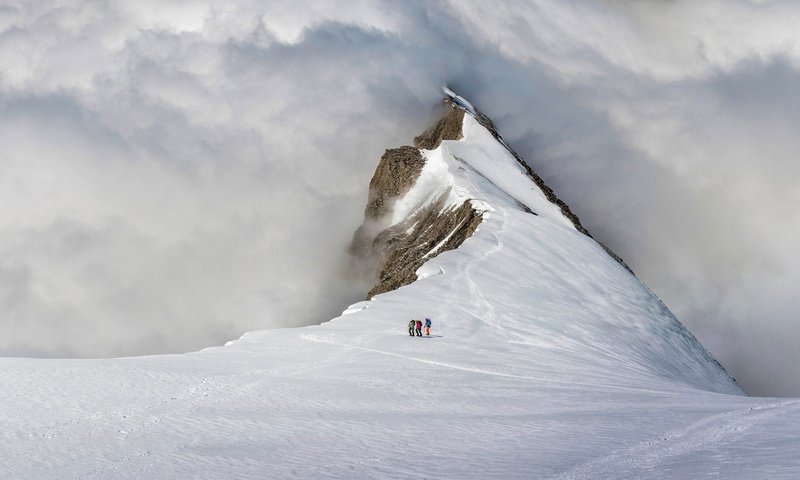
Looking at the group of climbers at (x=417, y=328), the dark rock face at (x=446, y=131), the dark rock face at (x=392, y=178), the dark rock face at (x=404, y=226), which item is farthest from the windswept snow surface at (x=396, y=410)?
the dark rock face at (x=446, y=131)

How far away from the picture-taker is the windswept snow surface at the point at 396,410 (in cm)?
1648

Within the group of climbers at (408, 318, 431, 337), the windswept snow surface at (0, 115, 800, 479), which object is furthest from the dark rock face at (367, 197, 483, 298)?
the windswept snow surface at (0, 115, 800, 479)

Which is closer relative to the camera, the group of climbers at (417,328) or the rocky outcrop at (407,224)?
the group of climbers at (417,328)

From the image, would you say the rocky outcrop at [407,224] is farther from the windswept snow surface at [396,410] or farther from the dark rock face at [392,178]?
the windswept snow surface at [396,410]

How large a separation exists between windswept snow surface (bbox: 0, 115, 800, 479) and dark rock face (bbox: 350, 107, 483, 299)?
1859 cm

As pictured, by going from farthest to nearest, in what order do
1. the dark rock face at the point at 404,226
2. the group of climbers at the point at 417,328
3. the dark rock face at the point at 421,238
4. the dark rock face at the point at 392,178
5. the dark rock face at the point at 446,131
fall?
the dark rock face at the point at 446,131, the dark rock face at the point at 392,178, the dark rock face at the point at 404,226, the dark rock face at the point at 421,238, the group of climbers at the point at 417,328

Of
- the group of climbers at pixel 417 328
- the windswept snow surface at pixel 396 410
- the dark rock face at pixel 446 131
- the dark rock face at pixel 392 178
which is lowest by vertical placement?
the windswept snow surface at pixel 396 410

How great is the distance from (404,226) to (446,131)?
33307 millimetres

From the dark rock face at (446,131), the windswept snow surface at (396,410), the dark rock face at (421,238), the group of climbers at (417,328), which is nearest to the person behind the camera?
the windswept snow surface at (396,410)

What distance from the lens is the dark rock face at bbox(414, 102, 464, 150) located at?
11394 cm

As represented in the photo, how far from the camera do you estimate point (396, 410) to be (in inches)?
883

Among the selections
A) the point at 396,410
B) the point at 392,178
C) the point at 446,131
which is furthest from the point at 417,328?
the point at 446,131

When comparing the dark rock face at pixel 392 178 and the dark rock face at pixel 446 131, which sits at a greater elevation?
the dark rock face at pixel 446 131

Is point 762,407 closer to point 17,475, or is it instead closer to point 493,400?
point 493,400
